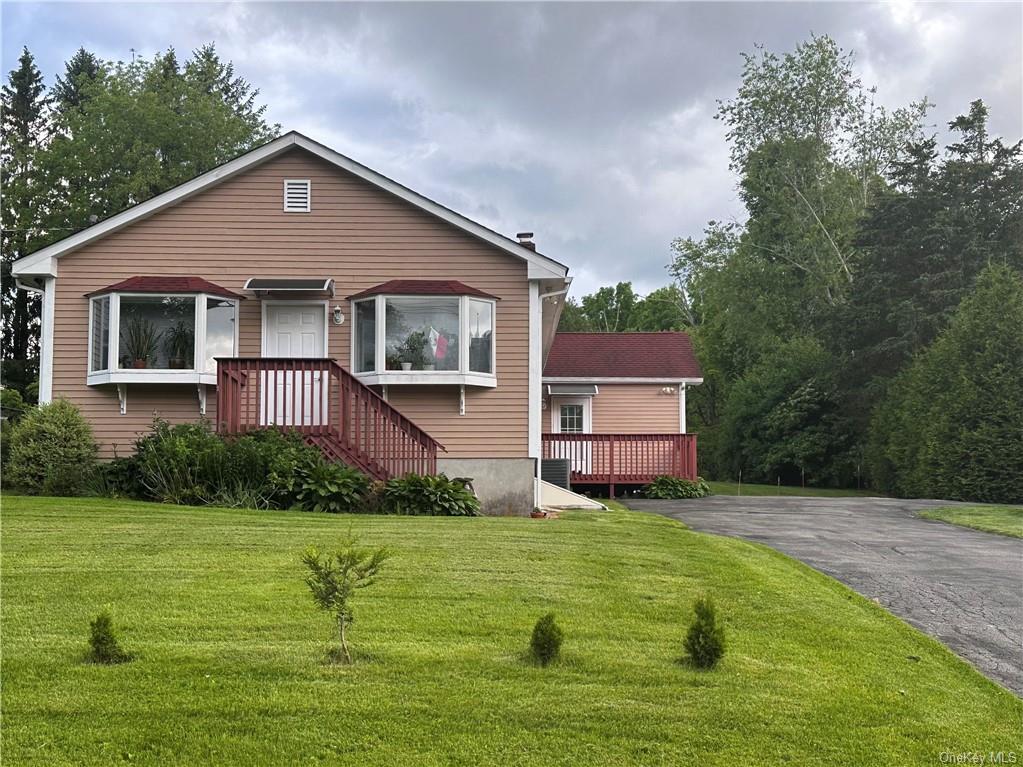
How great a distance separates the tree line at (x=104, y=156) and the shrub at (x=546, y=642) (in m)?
29.8

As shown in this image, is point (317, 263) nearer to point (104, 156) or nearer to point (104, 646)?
point (104, 646)

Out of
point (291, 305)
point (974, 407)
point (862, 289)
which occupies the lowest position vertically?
point (974, 407)

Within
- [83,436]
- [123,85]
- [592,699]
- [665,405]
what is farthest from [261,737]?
[123,85]

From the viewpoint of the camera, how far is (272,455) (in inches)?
456

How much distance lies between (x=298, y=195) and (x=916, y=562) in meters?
10.0

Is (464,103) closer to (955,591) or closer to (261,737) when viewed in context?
(955,591)

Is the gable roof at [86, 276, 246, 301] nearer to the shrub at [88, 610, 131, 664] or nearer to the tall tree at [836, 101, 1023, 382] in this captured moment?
the shrub at [88, 610, 131, 664]

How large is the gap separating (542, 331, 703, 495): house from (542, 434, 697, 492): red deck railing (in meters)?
0.02

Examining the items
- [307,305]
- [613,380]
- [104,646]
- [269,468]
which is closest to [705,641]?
[104,646]

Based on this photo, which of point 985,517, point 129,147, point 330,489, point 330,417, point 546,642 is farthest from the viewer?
point 129,147

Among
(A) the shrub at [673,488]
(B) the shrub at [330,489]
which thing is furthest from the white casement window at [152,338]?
(A) the shrub at [673,488]

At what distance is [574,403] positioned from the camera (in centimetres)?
2380

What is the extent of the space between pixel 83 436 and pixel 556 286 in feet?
23.6

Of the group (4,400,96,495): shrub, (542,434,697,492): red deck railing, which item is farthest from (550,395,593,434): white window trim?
(4,400,96,495): shrub
